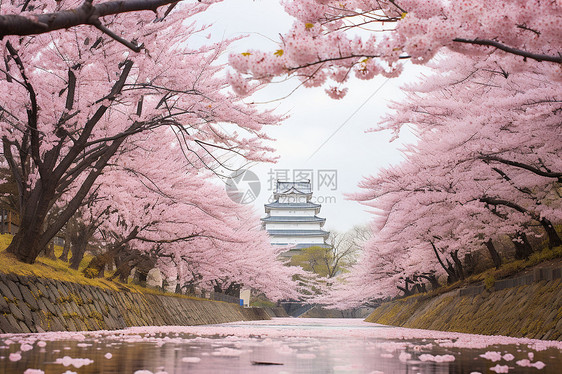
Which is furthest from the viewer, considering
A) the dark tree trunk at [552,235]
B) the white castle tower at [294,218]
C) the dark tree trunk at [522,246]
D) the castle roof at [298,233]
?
the white castle tower at [294,218]

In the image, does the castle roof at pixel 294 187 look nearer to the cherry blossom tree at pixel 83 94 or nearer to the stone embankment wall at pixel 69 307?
the stone embankment wall at pixel 69 307

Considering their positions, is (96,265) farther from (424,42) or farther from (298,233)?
(298,233)

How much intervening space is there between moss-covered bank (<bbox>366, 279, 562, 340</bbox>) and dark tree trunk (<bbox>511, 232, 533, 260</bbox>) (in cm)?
164

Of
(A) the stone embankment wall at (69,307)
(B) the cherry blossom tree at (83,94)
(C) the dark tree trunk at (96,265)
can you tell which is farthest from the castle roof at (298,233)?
(B) the cherry blossom tree at (83,94)

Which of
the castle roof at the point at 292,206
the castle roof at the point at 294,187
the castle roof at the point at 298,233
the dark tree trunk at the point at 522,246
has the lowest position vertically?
the dark tree trunk at the point at 522,246

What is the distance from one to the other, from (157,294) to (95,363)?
16958 millimetres

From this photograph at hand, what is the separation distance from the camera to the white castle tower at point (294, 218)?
253 feet

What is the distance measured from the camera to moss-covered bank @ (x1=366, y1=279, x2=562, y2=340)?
993 centimetres

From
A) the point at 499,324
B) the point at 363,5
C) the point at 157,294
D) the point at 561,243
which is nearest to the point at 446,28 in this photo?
the point at 363,5

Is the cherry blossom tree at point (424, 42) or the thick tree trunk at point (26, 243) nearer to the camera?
the cherry blossom tree at point (424, 42)

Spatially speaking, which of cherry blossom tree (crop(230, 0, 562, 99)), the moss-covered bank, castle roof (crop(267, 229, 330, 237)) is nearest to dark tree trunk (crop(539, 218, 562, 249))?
the moss-covered bank

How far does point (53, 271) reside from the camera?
39.0 ft

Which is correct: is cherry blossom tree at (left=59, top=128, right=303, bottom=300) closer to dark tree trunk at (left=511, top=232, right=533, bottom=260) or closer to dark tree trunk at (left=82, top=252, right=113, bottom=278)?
dark tree trunk at (left=82, top=252, right=113, bottom=278)

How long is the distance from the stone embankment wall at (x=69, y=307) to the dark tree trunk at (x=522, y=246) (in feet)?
33.9
